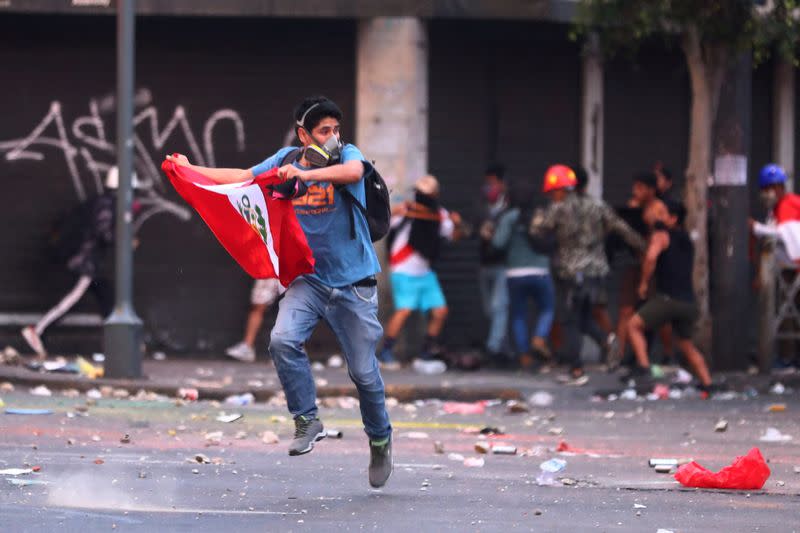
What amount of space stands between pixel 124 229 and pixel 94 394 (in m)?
1.54

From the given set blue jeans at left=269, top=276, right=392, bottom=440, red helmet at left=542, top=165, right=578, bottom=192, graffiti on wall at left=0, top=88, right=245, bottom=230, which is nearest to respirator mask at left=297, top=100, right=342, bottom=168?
blue jeans at left=269, top=276, right=392, bottom=440

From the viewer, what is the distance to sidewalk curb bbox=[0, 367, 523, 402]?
1338cm

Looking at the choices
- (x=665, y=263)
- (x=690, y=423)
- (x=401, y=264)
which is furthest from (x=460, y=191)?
(x=690, y=423)

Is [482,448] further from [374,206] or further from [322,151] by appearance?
[322,151]

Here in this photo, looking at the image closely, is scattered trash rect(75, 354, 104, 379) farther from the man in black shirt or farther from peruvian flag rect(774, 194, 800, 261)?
peruvian flag rect(774, 194, 800, 261)

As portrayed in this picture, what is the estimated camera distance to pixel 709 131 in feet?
51.1

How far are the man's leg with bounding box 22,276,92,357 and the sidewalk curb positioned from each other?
2019 mm

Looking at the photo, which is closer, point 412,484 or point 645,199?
point 412,484

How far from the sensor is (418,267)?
15.8 metres

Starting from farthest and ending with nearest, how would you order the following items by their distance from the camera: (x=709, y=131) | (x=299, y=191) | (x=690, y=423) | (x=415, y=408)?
(x=709, y=131) < (x=415, y=408) < (x=690, y=423) < (x=299, y=191)

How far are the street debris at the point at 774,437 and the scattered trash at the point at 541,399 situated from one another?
258 cm

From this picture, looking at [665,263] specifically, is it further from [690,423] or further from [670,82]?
[670,82]

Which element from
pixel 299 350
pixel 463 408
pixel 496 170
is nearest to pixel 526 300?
pixel 496 170

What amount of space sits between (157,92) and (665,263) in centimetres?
575
